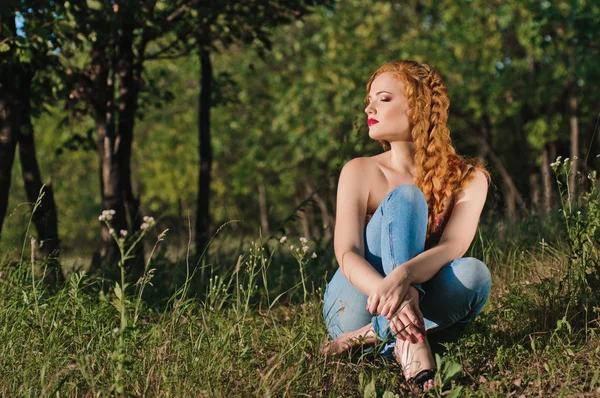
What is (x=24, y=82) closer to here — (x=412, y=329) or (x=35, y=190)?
(x=35, y=190)

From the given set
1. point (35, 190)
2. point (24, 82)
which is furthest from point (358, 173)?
point (35, 190)

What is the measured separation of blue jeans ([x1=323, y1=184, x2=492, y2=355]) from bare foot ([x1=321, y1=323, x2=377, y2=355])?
0.06 metres

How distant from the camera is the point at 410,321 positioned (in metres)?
2.98

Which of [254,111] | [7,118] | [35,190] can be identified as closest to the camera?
[7,118]

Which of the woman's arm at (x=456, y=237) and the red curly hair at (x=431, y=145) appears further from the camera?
the red curly hair at (x=431, y=145)

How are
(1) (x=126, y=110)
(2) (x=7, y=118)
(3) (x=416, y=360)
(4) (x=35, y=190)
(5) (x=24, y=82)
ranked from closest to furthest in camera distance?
(3) (x=416, y=360) → (2) (x=7, y=118) → (5) (x=24, y=82) → (4) (x=35, y=190) → (1) (x=126, y=110)

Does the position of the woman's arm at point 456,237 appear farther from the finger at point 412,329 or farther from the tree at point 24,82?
the tree at point 24,82

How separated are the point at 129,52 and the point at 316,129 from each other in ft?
40.5

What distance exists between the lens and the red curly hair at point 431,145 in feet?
11.4

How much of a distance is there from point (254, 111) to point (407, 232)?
747 inches

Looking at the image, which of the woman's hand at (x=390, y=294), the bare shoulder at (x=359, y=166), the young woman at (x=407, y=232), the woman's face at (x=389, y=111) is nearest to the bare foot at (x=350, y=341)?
the young woman at (x=407, y=232)

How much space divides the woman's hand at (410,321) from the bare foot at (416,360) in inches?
1.8

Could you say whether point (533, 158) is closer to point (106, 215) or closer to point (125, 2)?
point (125, 2)

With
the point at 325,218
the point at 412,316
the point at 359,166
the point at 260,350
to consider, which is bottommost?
the point at 325,218
